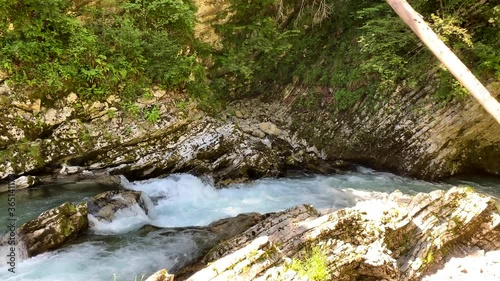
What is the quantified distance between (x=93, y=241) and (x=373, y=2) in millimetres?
11332

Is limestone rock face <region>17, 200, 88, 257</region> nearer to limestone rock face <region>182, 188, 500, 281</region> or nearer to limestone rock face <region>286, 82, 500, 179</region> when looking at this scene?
limestone rock face <region>182, 188, 500, 281</region>

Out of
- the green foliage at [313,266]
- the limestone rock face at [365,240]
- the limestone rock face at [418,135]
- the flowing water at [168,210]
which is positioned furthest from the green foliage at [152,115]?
the green foliage at [313,266]

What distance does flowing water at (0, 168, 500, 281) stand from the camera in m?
6.02

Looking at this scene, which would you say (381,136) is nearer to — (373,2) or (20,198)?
(373,2)

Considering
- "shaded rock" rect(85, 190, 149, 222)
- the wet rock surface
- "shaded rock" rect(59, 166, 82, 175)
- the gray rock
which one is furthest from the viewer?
the gray rock

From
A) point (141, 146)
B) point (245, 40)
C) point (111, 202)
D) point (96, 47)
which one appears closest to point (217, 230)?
point (111, 202)

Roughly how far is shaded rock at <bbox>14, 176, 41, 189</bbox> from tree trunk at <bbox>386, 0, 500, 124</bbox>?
8.87 m

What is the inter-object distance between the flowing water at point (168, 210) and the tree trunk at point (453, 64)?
495cm

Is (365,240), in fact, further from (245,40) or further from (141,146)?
(245,40)

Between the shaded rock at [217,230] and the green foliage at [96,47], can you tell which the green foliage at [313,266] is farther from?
the green foliage at [96,47]

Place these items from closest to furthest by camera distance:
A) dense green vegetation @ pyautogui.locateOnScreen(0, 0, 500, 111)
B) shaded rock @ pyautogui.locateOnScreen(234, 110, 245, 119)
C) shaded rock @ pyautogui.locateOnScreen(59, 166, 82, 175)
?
dense green vegetation @ pyautogui.locateOnScreen(0, 0, 500, 111) < shaded rock @ pyautogui.locateOnScreen(59, 166, 82, 175) < shaded rock @ pyautogui.locateOnScreen(234, 110, 245, 119)

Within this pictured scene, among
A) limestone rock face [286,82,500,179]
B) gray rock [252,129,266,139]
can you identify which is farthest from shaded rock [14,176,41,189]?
limestone rock face [286,82,500,179]

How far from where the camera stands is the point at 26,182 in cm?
848

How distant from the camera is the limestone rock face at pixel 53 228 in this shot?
6.23m
